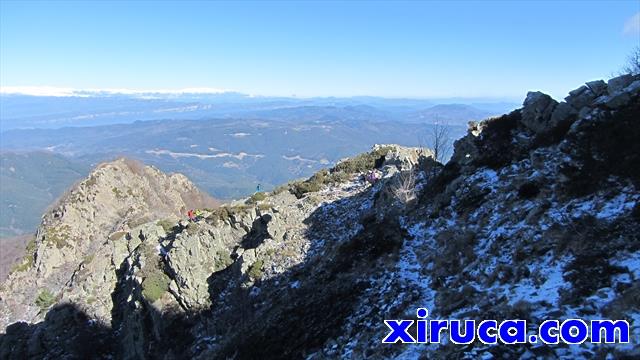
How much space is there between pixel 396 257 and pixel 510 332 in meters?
8.84

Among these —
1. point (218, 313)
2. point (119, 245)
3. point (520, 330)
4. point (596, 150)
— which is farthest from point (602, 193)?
point (119, 245)

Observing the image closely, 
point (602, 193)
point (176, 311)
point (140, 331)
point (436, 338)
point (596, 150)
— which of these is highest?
point (596, 150)

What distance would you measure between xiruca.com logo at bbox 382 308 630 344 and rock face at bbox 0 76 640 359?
0.87 ft

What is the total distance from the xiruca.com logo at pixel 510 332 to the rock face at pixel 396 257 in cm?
27

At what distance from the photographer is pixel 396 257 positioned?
19.2 meters

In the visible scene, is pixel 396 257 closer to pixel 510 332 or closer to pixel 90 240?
pixel 510 332

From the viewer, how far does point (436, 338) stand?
1170cm

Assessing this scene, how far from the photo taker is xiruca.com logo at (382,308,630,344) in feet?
30.8

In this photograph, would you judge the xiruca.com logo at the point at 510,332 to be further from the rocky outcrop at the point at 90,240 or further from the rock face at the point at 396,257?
the rocky outcrop at the point at 90,240

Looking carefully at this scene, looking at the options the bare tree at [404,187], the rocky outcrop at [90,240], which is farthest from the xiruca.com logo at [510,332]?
the rocky outcrop at [90,240]

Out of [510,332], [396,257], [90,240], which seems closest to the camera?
[510,332]

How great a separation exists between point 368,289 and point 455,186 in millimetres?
7803

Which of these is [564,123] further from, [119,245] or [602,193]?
[119,245]

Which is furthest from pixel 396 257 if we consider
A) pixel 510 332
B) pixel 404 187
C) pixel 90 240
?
pixel 90 240
